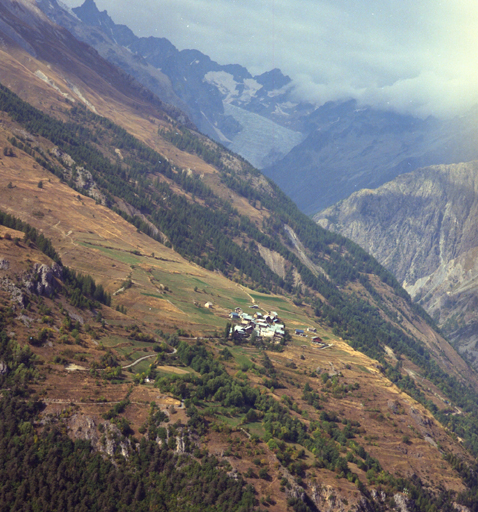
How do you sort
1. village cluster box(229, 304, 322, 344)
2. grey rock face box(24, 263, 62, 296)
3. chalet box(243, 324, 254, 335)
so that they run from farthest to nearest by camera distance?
chalet box(243, 324, 254, 335) → village cluster box(229, 304, 322, 344) → grey rock face box(24, 263, 62, 296)

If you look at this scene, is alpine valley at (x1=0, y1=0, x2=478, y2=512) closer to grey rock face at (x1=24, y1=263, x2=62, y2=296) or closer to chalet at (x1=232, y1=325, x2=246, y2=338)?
grey rock face at (x1=24, y1=263, x2=62, y2=296)

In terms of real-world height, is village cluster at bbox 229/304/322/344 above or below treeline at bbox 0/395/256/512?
above

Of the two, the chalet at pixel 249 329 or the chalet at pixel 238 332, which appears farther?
the chalet at pixel 249 329

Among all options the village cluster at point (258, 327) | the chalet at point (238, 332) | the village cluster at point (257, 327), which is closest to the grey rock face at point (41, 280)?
the chalet at point (238, 332)

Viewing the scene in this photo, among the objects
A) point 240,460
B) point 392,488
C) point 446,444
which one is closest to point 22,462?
point 240,460

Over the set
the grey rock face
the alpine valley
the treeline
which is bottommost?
the treeline

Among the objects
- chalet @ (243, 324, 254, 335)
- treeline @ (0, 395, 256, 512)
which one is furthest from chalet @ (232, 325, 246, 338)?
treeline @ (0, 395, 256, 512)

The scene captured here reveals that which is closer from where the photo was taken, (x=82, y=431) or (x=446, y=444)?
(x=82, y=431)

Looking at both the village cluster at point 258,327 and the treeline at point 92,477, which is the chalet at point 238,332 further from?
the treeline at point 92,477

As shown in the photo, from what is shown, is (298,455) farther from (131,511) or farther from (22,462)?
(22,462)

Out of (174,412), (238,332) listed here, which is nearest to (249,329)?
(238,332)

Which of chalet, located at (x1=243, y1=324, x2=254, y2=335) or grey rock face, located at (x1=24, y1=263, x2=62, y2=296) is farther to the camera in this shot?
chalet, located at (x1=243, y1=324, x2=254, y2=335)
